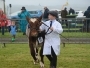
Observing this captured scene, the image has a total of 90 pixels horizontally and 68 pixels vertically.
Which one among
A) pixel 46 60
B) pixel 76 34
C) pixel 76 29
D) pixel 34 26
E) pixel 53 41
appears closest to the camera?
pixel 53 41

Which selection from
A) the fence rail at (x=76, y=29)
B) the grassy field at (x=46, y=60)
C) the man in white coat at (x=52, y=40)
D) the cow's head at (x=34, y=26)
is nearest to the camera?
the man in white coat at (x=52, y=40)

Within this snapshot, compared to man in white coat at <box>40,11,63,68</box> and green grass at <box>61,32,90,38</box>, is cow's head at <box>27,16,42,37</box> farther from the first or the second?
green grass at <box>61,32,90,38</box>

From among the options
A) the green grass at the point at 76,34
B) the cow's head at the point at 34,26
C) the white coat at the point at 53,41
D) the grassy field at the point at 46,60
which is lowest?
the grassy field at the point at 46,60

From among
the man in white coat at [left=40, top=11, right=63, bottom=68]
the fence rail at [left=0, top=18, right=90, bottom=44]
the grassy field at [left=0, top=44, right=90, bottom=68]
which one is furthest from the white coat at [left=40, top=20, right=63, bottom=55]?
the fence rail at [left=0, top=18, right=90, bottom=44]

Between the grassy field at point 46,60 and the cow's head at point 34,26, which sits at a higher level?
the cow's head at point 34,26

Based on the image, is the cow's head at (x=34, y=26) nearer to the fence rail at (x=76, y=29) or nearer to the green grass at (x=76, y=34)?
the fence rail at (x=76, y=29)

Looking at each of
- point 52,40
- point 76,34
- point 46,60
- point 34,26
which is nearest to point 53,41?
point 52,40

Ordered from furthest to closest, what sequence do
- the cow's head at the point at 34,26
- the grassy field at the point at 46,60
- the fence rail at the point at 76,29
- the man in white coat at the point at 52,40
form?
1. the fence rail at the point at 76,29
2. the grassy field at the point at 46,60
3. the cow's head at the point at 34,26
4. the man in white coat at the point at 52,40

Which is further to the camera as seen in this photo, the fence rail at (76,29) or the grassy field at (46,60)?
the fence rail at (76,29)

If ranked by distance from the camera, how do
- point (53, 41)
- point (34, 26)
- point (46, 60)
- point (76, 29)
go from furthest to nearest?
point (76, 29), point (46, 60), point (34, 26), point (53, 41)

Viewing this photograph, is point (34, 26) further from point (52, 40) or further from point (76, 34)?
point (76, 34)

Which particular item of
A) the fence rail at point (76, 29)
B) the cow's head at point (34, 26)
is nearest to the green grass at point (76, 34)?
the fence rail at point (76, 29)

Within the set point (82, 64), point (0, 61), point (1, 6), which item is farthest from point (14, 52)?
point (1, 6)

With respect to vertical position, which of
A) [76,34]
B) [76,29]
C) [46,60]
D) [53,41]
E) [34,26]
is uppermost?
[34,26]
